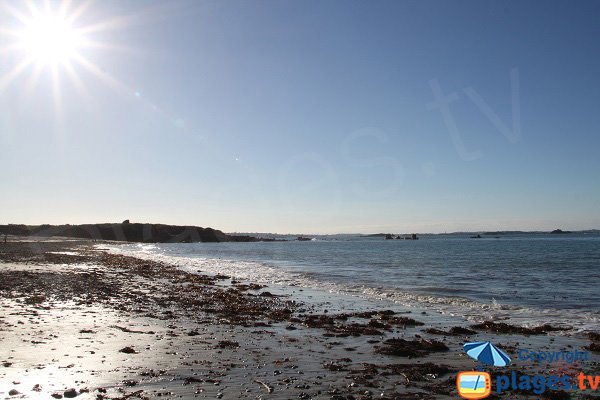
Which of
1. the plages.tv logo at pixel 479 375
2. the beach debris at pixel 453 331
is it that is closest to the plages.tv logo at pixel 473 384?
the plages.tv logo at pixel 479 375

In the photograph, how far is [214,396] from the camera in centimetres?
730

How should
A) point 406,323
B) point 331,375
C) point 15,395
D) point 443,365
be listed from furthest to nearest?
point 406,323 < point 443,365 < point 331,375 < point 15,395

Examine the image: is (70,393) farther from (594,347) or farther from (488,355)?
(594,347)

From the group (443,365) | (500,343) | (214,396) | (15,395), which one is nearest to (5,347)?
(15,395)

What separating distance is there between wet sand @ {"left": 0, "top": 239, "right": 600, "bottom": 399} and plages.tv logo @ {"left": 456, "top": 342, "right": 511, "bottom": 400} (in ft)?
0.70

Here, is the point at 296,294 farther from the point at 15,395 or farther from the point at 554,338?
the point at 15,395

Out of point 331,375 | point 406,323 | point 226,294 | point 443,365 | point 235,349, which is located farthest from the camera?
point 226,294

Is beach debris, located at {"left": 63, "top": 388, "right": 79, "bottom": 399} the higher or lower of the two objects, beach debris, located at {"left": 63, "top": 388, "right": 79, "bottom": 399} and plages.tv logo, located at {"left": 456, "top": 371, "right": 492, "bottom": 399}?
the higher

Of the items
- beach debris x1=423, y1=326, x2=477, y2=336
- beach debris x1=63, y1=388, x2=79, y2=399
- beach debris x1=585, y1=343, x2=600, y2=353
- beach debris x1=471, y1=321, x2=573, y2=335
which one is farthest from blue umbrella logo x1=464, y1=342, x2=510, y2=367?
beach debris x1=63, y1=388, x2=79, y2=399

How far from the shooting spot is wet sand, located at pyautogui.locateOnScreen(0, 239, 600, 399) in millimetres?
7781

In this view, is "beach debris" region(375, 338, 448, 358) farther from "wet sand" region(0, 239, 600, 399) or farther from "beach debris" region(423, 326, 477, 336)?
"beach debris" region(423, 326, 477, 336)

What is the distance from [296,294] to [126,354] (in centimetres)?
1459

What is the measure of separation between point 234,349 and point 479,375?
5813 mm

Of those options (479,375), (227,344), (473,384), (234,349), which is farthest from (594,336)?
(227,344)
